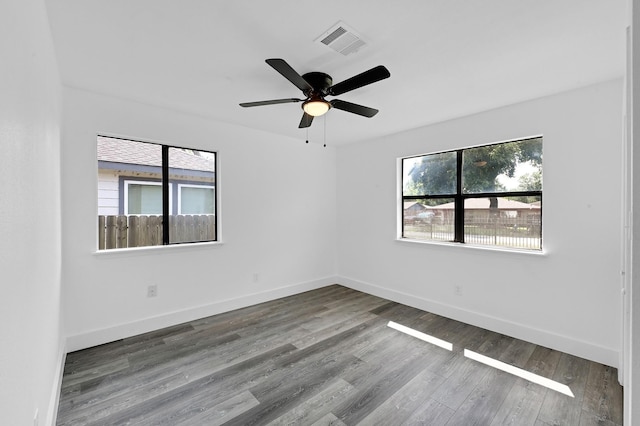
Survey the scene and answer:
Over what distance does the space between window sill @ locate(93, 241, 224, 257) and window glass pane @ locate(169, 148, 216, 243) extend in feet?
0.40

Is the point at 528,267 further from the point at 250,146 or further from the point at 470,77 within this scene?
the point at 250,146

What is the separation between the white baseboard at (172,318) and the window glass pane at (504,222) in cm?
258

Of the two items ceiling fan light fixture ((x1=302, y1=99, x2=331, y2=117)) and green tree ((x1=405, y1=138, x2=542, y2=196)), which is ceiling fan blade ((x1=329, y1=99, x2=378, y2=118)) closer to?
ceiling fan light fixture ((x1=302, y1=99, x2=331, y2=117))

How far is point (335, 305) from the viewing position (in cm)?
396

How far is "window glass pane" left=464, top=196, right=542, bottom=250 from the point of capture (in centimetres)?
299

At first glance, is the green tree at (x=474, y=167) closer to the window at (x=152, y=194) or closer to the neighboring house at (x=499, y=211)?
the neighboring house at (x=499, y=211)

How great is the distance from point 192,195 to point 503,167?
145 inches

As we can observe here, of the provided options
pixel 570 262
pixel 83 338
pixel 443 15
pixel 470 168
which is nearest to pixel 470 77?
pixel 443 15

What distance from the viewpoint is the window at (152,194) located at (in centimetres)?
300

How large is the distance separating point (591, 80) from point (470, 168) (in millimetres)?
1282

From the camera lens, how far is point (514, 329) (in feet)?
9.86

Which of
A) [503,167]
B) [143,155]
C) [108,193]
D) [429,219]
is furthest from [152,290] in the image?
[503,167]

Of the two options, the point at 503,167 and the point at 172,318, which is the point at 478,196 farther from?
the point at 172,318

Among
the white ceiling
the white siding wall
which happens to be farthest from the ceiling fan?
the white siding wall
